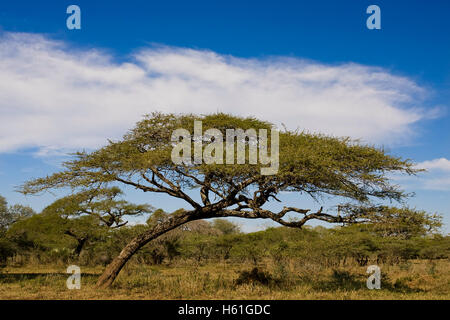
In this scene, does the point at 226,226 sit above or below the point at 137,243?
below

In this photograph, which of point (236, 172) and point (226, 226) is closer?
point (236, 172)

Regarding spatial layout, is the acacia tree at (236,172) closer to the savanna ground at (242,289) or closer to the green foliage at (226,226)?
the savanna ground at (242,289)

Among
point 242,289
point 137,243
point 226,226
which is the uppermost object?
point 137,243

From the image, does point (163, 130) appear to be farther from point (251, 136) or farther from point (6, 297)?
point (6, 297)

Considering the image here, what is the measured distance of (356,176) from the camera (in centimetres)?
1198

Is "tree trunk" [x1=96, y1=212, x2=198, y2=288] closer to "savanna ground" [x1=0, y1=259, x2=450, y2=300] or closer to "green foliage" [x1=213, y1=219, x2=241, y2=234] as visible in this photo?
"savanna ground" [x1=0, y1=259, x2=450, y2=300]

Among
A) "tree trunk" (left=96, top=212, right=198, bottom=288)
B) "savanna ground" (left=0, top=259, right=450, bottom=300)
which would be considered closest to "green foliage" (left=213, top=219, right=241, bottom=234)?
"savanna ground" (left=0, top=259, right=450, bottom=300)

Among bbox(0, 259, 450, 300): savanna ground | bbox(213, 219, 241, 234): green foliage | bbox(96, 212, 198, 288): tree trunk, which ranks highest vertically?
bbox(96, 212, 198, 288): tree trunk

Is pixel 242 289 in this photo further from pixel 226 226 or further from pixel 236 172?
pixel 226 226

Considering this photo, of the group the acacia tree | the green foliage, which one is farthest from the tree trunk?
the green foliage

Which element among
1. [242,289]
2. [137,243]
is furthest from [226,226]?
[242,289]

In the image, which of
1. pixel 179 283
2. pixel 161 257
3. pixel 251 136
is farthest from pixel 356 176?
pixel 161 257

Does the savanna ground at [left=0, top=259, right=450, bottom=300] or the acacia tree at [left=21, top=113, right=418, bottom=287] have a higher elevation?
the acacia tree at [left=21, top=113, right=418, bottom=287]

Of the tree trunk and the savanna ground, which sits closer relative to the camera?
the savanna ground
